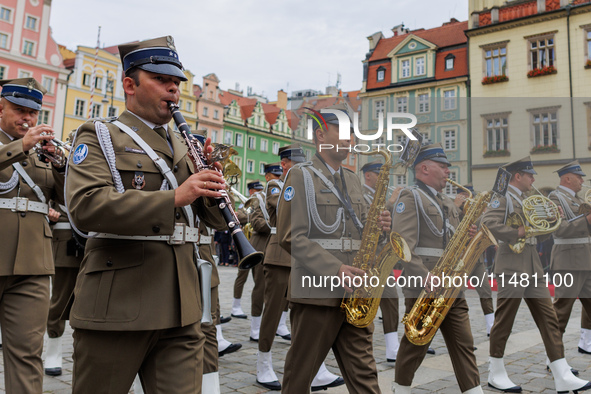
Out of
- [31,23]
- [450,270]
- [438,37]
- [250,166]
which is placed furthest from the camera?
[250,166]

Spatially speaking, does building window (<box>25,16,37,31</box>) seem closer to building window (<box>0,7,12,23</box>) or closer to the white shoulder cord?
building window (<box>0,7,12,23</box>)

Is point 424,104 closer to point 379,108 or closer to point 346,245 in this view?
point 379,108

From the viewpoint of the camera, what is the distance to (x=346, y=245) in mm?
3645

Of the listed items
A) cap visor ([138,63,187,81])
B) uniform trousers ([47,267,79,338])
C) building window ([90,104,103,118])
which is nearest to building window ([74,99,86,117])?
building window ([90,104,103,118])

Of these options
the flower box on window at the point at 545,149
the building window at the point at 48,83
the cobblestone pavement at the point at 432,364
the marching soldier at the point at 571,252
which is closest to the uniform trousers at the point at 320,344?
the cobblestone pavement at the point at 432,364

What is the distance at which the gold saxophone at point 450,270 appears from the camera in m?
4.14

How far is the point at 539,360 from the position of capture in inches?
255

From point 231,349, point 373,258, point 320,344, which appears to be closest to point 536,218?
point 373,258

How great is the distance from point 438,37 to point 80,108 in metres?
29.6

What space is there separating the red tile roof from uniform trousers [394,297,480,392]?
27048 mm

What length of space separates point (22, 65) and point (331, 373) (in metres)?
41.7

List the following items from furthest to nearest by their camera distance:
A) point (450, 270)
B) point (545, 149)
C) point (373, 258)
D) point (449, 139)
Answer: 1. point (545, 149)
2. point (450, 270)
3. point (449, 139)
4. point (373, 258)

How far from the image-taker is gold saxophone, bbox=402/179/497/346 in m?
4.14

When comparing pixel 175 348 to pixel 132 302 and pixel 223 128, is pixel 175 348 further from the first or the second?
pixel 223 128
